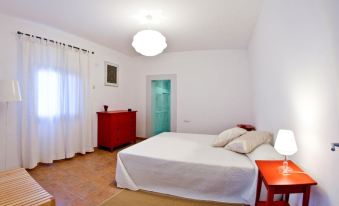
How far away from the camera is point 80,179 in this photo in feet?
8.37

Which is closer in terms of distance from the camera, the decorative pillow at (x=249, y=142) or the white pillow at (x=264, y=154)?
the white pillow at (x=264, y=154)

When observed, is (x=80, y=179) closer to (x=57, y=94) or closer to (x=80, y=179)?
(x=80, y=179)

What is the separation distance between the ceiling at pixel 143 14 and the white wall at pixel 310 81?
69 cm

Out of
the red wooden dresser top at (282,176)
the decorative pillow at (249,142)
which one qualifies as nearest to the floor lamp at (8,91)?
the decorative pillow at (249,142)

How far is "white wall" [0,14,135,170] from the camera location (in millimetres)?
2594

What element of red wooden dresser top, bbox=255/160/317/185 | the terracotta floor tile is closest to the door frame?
the terracotta floor tile

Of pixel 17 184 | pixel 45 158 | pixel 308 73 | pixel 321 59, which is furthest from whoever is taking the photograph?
pixel 45 158

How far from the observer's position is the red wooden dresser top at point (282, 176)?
49.2 inches

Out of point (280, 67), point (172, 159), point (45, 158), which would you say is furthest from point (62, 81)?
point (280, 67)

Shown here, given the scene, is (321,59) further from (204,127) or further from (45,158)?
(45,158)

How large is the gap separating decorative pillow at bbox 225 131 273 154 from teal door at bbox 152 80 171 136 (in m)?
2.74

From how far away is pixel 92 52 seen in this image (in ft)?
12.6

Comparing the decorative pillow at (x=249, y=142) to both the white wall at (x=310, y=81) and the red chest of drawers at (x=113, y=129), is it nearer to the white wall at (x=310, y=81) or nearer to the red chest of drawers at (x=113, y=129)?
the white wall at (x=310, y=81)

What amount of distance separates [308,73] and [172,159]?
60.9 inches
